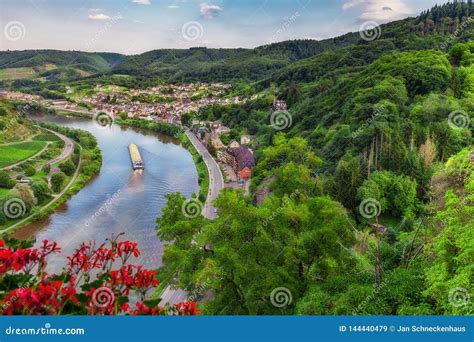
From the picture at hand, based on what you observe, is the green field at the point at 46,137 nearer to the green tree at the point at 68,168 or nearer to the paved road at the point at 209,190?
the green tree at the point at 68,168

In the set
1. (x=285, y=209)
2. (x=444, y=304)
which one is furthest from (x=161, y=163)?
(x=444, y=304)

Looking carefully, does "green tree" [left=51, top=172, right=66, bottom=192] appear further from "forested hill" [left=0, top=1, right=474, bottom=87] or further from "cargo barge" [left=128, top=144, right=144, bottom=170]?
"forested hill" [left=0, top=1, right=474, bottom=87]

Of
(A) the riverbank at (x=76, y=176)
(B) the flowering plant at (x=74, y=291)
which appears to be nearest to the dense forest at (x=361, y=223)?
(B) the flowering plant at (x=74, y=291)

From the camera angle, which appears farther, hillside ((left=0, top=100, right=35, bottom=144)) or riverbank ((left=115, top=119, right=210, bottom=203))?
hillside ((left=0, top=100, right=35, bottom=144))

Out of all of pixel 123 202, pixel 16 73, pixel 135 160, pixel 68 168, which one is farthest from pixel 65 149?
pixel 16 73

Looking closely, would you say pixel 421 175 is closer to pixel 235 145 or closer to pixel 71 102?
pixel 235 145

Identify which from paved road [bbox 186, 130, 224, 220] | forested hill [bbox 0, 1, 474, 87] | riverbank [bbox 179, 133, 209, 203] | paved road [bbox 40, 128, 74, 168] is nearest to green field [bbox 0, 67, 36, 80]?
forested hill [bbox 0, 1, 474, 87]
